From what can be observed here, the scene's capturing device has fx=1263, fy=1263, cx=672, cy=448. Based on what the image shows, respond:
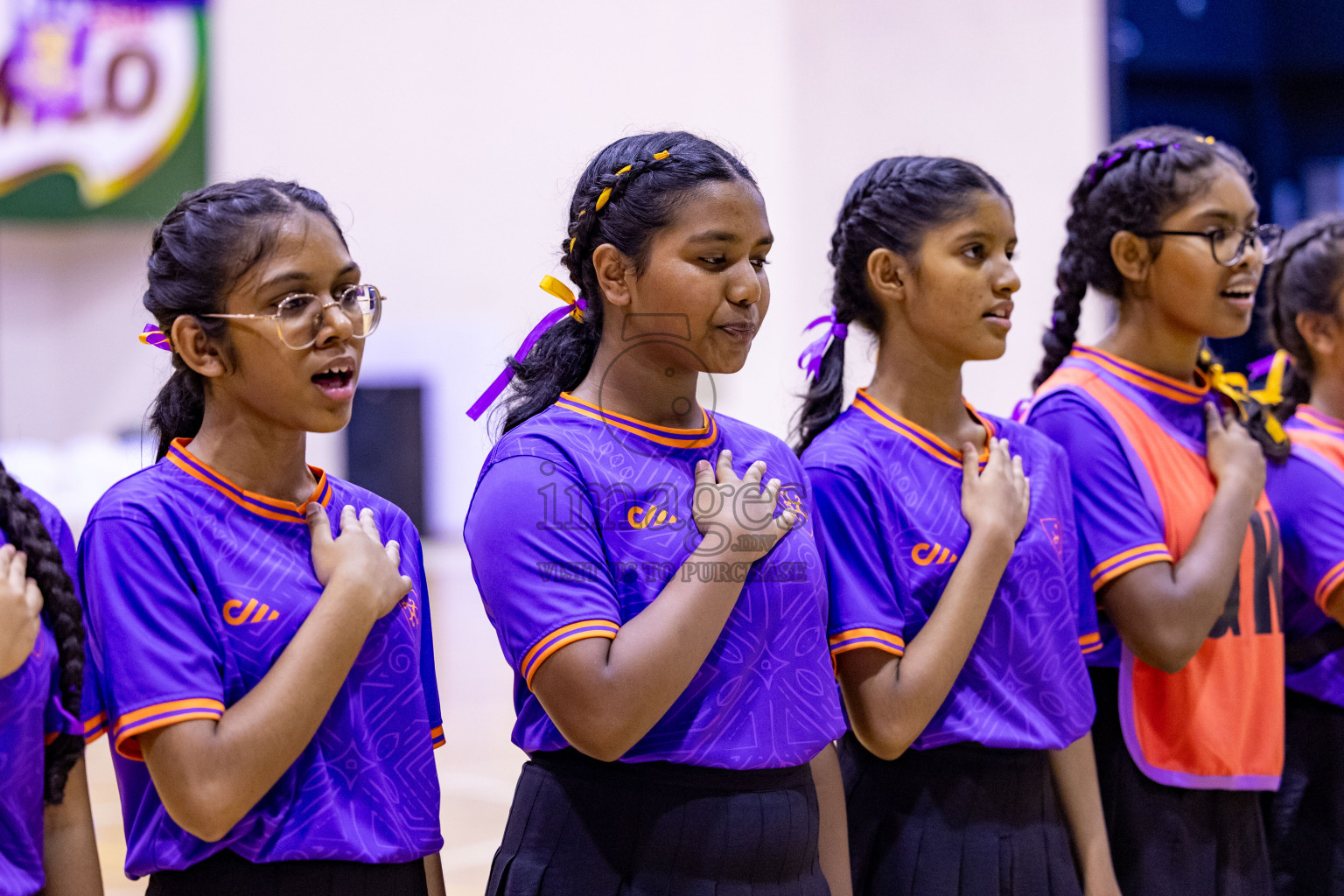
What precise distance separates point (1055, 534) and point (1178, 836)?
1.91 feet

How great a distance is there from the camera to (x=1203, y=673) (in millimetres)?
2172

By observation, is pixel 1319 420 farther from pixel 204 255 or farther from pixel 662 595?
pixel 204 255

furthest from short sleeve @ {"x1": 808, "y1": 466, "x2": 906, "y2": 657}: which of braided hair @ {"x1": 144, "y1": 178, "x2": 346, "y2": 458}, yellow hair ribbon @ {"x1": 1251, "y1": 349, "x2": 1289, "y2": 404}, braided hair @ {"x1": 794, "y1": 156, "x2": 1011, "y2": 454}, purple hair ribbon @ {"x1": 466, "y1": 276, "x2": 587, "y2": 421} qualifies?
yellow hair ribbon @ {"x1": 1251, "y1": 349, "x2": 1289, "y2": 404}

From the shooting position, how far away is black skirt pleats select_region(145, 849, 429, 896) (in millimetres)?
1490

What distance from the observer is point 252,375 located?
64.2 inches

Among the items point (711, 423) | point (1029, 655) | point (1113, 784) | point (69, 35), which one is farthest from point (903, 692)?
point (69, 35)

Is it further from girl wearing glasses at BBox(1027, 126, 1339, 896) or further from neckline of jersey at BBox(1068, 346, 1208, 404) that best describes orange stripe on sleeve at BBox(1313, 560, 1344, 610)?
neckline of jersey at BBox(1068, 346, 1208, 404)

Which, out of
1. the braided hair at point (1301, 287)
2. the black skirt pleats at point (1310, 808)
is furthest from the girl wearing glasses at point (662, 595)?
the braided hair at point (1301, 287)

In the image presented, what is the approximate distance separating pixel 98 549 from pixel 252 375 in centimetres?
29

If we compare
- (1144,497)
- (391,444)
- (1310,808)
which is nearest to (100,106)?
(391,444)

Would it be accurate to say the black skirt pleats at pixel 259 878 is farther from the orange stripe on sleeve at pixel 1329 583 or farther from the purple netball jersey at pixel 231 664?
the orange stripe on sleeve at pixel 1329 583

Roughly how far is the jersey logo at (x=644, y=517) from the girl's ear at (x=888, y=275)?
0.66 metres

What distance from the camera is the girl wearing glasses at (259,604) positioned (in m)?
1.45

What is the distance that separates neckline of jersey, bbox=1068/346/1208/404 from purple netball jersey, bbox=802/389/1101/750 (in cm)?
47
